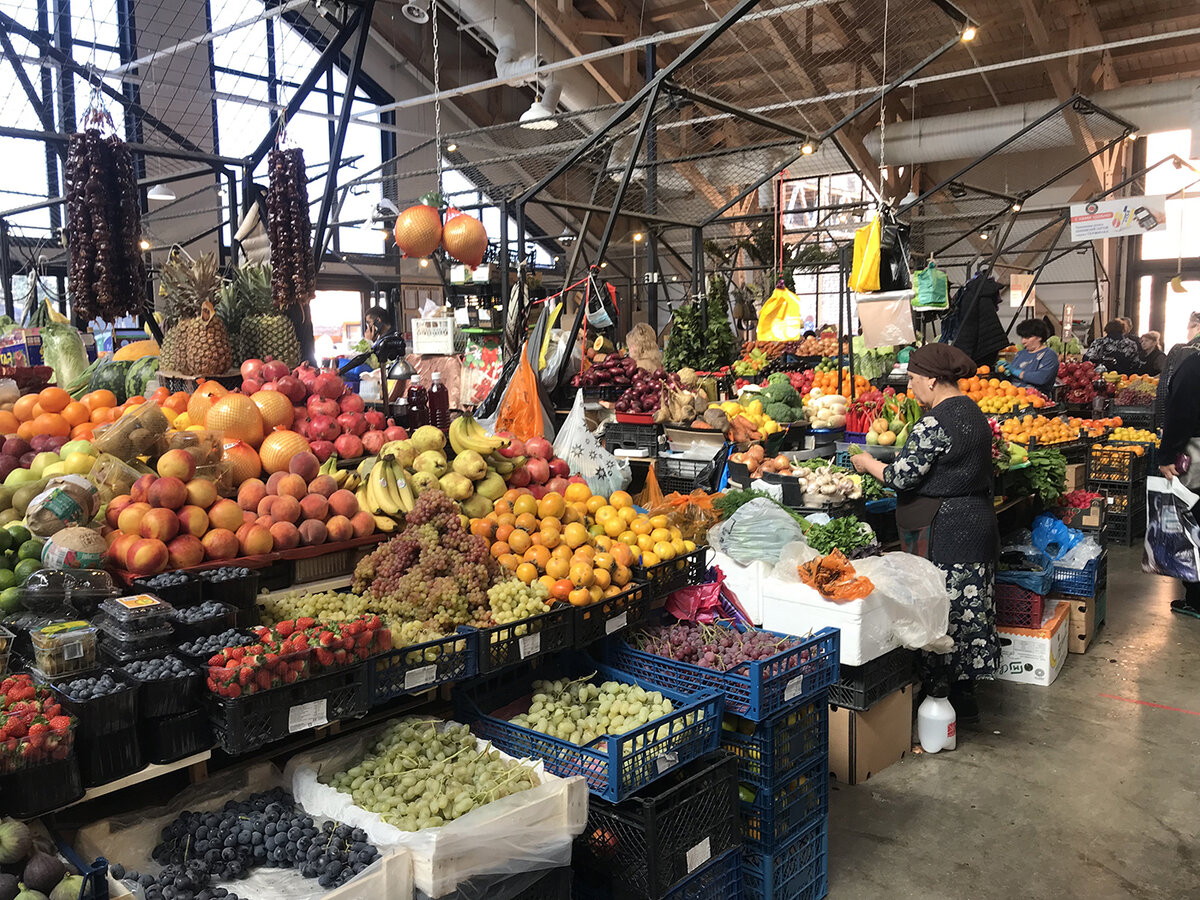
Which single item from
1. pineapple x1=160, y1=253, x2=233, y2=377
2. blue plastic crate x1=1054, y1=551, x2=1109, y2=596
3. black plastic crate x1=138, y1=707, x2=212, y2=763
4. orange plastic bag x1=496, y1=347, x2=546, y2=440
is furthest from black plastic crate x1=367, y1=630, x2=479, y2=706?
blue plastic crate x1=1054, y1=551, x2=1109, y2=596

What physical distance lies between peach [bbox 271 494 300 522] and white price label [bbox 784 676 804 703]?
5.25ft

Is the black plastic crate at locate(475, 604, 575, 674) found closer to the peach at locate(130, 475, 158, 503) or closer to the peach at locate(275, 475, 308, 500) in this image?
the peach at locate(275, 475, 308, 500)

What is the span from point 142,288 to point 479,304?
136 inches

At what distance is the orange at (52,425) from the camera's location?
3.11m

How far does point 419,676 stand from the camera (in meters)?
2.31

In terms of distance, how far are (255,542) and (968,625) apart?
3037 mm

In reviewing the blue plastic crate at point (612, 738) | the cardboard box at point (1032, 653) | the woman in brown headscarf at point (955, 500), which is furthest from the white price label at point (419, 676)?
the cardboard box at point (1032, 653)

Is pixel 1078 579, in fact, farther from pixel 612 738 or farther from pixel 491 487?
pixel 612 738

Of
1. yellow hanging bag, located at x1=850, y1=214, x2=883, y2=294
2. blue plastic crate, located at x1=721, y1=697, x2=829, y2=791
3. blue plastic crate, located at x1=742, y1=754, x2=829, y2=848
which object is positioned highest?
yellow hanging bag, located at x1=850, y1=214, x2=883, y2=294

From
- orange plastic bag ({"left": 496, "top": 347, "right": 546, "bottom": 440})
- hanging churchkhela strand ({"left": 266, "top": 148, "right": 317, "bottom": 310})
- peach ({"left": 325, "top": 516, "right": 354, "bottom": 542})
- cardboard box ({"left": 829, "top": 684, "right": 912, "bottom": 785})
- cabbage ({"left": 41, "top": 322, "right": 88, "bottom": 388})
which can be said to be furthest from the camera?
orange plastic bag ({"left": 496, "top": 347, "right": 546, "bottom": 440})

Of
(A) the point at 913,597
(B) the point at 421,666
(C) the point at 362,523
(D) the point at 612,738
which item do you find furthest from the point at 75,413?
(A) the point at 913,597

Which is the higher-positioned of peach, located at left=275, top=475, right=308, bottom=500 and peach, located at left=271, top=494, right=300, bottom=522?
peach, located at left=275, top=475, right=308, bottom=500

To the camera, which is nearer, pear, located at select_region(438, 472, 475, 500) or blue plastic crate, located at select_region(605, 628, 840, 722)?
blue plastic crate, located at select_region(605, 628, 840, 722)

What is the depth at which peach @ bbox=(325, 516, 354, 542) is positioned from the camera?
9.10ft
